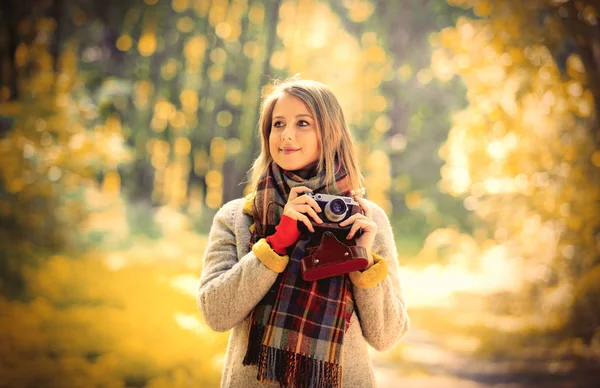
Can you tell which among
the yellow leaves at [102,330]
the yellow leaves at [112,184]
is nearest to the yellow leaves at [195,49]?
the yellow leaves at [112,184]

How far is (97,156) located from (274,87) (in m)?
2.55

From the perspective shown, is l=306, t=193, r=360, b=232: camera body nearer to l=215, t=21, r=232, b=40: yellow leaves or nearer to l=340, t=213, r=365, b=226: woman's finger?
l=340, t=213, r=365, b=226: woman's finger

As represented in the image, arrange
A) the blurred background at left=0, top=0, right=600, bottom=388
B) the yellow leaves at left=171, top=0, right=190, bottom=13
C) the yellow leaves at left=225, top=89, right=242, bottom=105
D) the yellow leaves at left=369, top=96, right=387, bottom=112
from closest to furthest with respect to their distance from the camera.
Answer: the blurred background at left=0, top=0, right=600, bottom=388 < the yellow leaves at left=171, top=0, right=190, bottom=13 < the yellow leaves at left=225, top=89, right=242, bottom=105 < the yellow leaves at left=369, top=96, right=387, bottom=112

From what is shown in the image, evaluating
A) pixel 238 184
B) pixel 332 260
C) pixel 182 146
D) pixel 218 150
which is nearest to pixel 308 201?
pixel 332 260

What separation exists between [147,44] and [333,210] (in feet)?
11.1

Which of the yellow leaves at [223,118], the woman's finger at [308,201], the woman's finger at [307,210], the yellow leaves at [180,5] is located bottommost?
the woman's finger at [307,210]

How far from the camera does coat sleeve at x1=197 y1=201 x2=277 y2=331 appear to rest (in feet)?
2.92

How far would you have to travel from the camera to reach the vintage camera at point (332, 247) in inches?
34.2

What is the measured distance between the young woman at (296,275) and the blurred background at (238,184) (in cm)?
178

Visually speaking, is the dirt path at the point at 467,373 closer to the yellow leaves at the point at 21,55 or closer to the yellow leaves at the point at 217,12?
the yellow leaves at the point at 217,12

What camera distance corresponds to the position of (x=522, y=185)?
3104 mm

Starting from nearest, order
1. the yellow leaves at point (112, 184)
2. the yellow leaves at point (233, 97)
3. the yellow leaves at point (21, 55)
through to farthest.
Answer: the yellow leaves at point (21, 55) → the yellow leaves at point (112, 184) → the yellow leaves at point (233, 97)

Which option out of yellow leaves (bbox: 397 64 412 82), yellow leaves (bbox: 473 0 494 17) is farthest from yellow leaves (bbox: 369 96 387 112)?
yellow leaves (bbox: 473 0 494 17)

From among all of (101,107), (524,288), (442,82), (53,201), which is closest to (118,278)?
(53,201)
